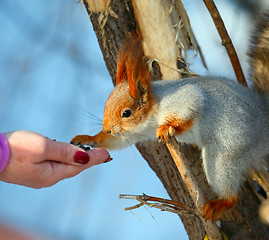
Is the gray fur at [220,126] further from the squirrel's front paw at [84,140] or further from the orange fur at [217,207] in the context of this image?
the squirrel's front paw at [84,140]

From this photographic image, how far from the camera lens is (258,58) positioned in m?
1.31

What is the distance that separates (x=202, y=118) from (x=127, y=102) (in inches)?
9.6

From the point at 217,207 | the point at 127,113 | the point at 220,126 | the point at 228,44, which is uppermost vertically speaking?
the point at 228,44

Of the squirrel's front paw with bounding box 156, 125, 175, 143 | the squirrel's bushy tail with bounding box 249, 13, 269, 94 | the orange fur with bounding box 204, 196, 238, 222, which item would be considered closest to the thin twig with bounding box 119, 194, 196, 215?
the orange fur with bounding box 204, 196, 238, 222

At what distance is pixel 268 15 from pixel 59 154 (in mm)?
906

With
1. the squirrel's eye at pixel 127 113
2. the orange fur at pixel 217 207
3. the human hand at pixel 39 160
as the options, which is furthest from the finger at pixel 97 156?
the orange fur at pixel 217 207

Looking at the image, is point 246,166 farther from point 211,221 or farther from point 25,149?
point 25,149

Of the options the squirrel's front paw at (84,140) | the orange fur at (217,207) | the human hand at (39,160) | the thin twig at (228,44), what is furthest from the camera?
the thin twig at (228,44)

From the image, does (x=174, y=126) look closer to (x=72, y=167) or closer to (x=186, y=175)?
(x=186, y=175)

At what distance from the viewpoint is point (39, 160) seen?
0.95m

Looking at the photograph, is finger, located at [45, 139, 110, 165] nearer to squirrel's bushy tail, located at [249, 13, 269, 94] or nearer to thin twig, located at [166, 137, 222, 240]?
thin twig, located at [166, 137, 222, 240]

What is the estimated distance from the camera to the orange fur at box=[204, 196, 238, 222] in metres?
1.05

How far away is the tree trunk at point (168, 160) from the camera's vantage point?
4.35 ft

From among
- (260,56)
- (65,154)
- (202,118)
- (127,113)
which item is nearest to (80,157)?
(65,154)
